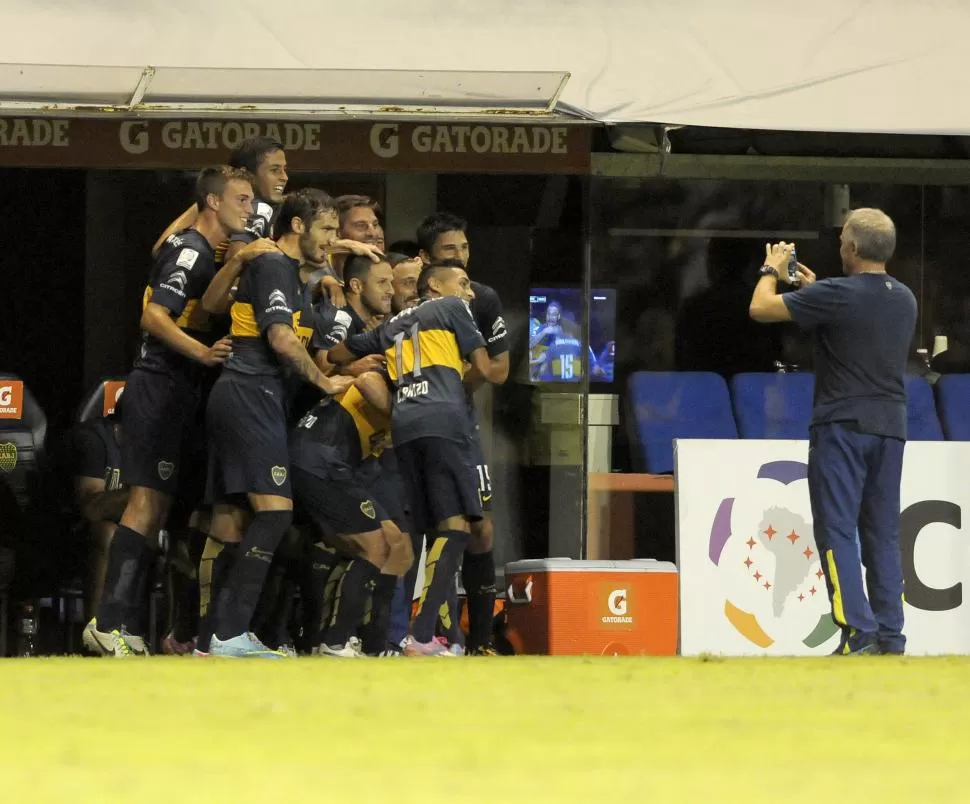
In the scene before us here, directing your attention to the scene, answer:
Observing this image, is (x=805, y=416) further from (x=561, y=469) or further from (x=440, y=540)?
(x=440, y=540)

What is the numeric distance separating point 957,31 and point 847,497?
10.8 feet

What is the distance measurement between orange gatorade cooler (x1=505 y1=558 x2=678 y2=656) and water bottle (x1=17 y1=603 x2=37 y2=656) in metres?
2.37

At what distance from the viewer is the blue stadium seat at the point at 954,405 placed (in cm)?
1027

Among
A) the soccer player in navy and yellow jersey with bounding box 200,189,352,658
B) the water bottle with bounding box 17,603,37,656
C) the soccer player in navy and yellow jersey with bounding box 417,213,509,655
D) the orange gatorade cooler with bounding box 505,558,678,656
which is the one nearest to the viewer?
the soccer player in navy and yellow jersey with bounding box 200,189,352,658

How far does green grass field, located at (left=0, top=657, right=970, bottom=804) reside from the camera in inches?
137

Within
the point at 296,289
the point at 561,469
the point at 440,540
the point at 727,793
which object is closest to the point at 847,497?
the point at 440,540

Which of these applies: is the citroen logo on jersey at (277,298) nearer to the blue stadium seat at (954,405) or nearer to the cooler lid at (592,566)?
the cooler lid at (592,566)

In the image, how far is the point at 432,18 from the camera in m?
9.43

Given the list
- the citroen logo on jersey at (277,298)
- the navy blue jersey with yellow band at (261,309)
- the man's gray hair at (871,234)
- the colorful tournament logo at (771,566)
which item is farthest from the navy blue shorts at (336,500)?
the man's gray hair at (871,234)

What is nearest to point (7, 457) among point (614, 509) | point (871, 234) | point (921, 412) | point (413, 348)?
point (413, 348)

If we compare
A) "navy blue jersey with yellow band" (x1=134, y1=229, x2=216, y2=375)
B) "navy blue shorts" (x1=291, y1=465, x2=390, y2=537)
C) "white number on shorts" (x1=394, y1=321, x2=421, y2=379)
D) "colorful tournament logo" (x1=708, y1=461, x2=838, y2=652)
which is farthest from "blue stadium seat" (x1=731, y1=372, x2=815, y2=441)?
"navy blue jersey with yellow band" (x1=134, y1=229, x2=216, y2=375)

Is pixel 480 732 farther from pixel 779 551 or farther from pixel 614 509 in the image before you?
pixel 614 509

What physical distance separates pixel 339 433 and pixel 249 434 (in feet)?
2.18

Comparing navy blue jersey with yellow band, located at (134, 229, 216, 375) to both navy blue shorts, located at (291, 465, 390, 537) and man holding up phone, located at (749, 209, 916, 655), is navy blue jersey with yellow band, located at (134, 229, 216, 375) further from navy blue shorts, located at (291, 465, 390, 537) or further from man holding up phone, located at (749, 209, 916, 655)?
man holding up phone, located at (749, 209, 916, 655)
